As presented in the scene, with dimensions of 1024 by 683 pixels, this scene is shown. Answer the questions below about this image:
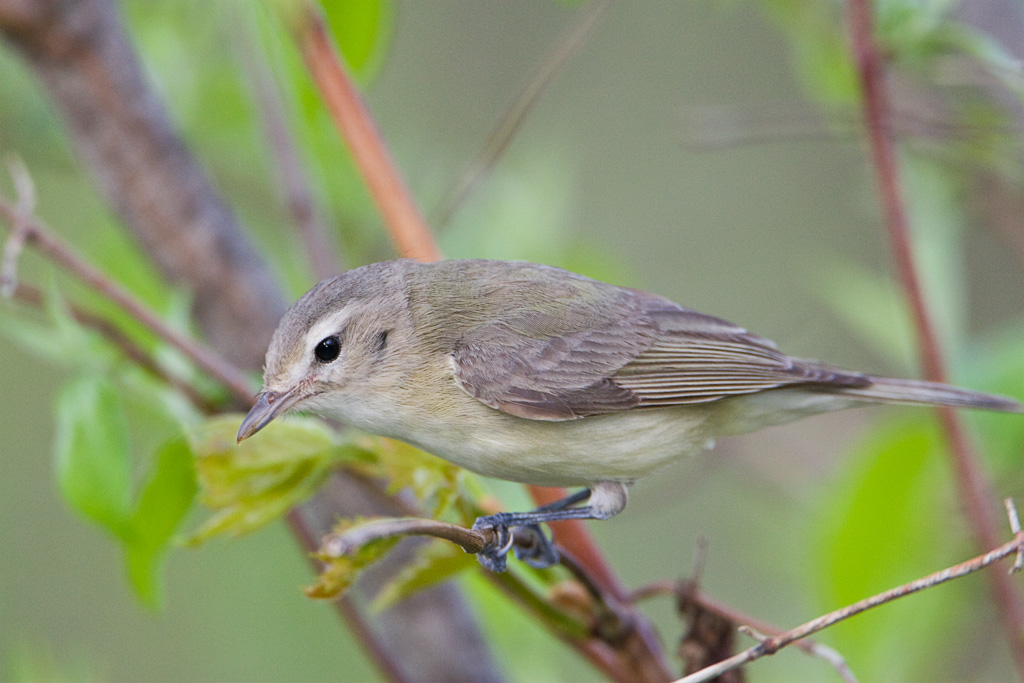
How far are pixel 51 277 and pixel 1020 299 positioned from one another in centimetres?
373

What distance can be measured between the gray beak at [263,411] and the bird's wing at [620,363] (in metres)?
0.36

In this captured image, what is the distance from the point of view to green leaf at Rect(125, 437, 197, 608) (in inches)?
66.1

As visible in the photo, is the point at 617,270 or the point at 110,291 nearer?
the point at 110,291

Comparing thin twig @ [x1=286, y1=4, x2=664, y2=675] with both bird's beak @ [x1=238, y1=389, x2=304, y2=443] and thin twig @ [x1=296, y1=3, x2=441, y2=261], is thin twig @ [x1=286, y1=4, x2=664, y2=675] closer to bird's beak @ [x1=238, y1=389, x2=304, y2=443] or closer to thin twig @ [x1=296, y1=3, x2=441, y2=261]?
thin twig @ [x1=296, y1=3, x2=441, y2=261]

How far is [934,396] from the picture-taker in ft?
6.39

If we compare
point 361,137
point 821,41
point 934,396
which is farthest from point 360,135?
point 821,41

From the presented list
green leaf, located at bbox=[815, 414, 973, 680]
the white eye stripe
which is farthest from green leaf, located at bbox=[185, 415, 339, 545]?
green leaf, located at bbox=[815, 414, 973, 680]

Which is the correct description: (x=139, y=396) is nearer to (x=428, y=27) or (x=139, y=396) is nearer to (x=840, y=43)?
(x=840, y=43)

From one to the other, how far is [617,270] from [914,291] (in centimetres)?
95

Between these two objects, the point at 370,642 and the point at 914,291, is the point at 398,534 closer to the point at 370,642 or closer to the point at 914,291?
the point at 370,642

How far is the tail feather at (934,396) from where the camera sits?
1.92 metres

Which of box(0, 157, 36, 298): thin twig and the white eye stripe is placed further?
the white eye stripe

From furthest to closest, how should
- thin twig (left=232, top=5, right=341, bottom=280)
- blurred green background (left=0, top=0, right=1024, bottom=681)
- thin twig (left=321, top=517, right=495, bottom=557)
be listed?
thin twig (left=232, top=5, right=341, bottom=280)
blurred green background (left=0, top=0, right=1024, bottom=681)
thin twig (left=321, top=517, right=495, bottom=557)

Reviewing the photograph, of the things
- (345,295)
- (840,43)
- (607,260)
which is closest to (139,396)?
(345,295)
